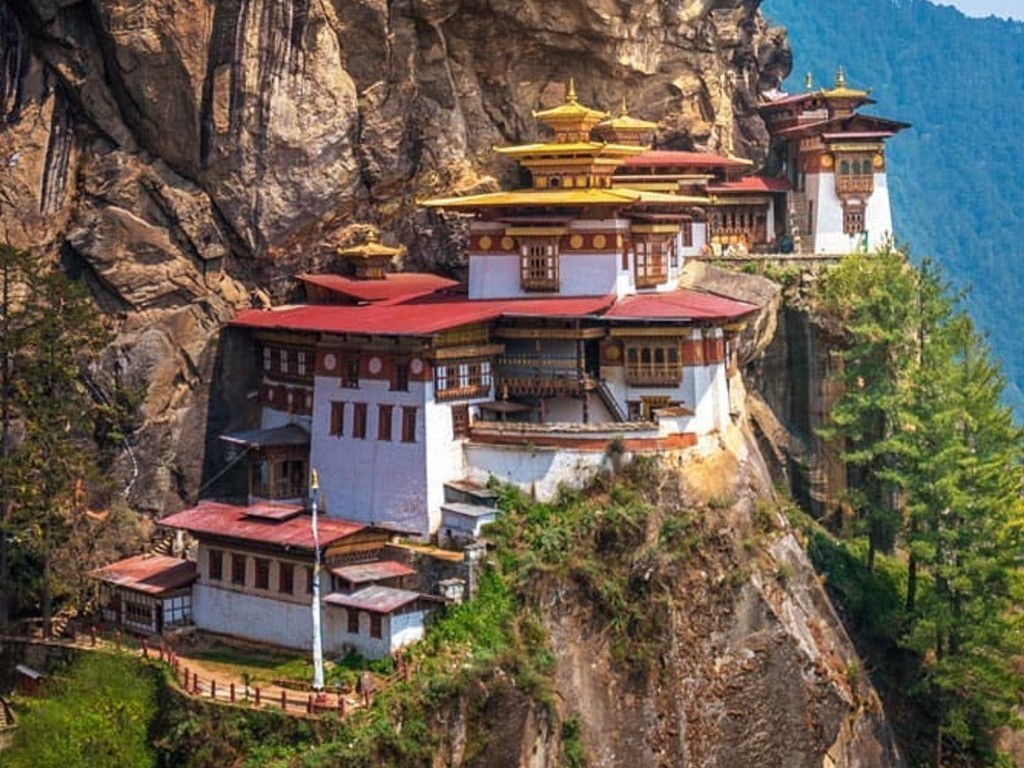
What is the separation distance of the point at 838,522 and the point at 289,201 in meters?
19.0

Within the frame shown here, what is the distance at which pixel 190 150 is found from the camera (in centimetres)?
4944

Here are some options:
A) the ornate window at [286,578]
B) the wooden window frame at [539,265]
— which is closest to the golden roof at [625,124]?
the wooden window frame at [539,265]

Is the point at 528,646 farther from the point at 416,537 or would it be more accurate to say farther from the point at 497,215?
the point at 497,215

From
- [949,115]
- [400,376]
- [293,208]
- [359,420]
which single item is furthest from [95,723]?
[949,115]

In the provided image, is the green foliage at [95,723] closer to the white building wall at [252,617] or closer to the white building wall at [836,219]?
the white building wall at [252,617]

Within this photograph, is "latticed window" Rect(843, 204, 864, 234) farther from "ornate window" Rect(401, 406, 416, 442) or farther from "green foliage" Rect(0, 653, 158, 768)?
"green foliage" Rect(0, 653, 158, 768)

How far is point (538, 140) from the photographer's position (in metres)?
57.9

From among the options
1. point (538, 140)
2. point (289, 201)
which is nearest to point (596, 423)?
point (289, 201)

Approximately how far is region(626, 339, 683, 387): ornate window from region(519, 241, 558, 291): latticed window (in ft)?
9.80

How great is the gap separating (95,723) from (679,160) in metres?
27.3

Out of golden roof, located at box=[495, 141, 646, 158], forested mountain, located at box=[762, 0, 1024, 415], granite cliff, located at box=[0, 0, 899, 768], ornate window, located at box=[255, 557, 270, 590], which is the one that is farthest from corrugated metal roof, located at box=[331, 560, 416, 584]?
forested mountain, located at box=[762, 0, 1024, 415]

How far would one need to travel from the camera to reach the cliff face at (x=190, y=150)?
48156 millimetres

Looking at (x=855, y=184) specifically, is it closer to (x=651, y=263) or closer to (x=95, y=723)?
(x=651, y=263)

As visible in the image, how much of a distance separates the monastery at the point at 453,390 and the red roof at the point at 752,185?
31.1ft
